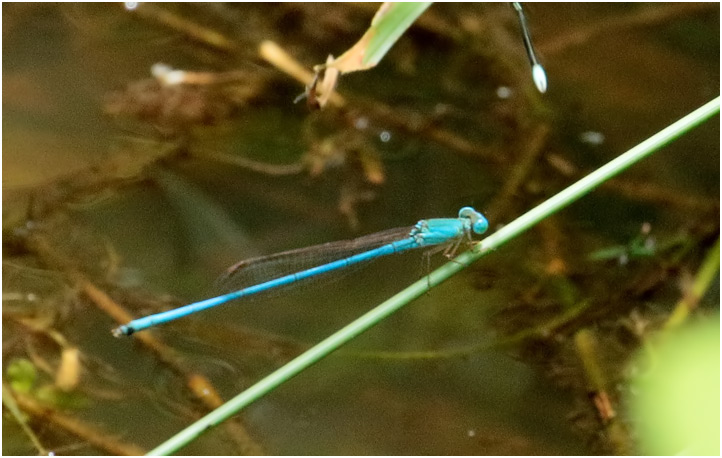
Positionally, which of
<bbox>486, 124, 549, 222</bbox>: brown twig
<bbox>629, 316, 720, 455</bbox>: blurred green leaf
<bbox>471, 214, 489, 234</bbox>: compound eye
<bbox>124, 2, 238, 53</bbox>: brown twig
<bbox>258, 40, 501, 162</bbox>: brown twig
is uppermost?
<bbox>124, 2, 238, 53</bbox>: brown twig

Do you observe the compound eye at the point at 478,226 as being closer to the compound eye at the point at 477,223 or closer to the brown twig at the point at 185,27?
the compound eye at the point at 477,223

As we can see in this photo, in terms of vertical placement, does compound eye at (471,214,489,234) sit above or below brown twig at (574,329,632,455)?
above

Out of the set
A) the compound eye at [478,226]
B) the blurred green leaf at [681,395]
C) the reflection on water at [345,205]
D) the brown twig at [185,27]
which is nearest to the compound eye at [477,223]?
the compound eye at [478,226]

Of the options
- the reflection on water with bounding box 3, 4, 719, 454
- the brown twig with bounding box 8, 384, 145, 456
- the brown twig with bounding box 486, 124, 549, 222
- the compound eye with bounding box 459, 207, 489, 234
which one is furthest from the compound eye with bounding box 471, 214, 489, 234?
the brown twig with bounding box 8, 384, 145, 456

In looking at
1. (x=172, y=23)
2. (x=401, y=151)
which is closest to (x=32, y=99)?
(x=172, y=23)

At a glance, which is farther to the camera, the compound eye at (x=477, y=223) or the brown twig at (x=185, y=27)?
the brown twig at (x=185, y=27)

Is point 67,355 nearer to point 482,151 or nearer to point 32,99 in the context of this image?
point 32,99

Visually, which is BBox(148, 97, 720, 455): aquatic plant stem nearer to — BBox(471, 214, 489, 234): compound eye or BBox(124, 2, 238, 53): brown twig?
BBox(471, 214, 489, 234): compound eye

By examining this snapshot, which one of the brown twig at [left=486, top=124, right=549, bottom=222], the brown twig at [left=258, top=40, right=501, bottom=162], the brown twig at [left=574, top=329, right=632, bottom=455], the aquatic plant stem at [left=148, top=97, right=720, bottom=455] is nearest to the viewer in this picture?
the aquatic plant stem at [left=148, top=97, right=720, bottom=455]

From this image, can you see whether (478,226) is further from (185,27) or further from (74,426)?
(185,27)
